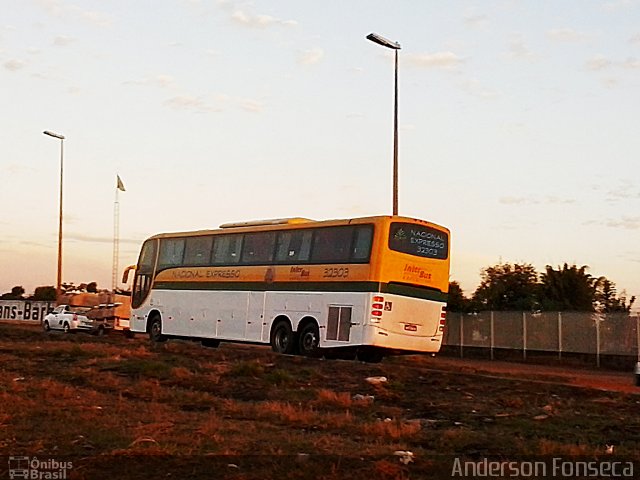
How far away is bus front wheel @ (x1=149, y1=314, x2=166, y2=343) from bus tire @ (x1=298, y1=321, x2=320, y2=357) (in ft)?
27.8

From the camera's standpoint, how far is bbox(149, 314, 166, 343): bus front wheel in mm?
35531

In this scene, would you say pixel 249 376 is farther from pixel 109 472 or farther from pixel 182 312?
pixel 182 312

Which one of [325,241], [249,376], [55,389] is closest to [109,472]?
[55,389]

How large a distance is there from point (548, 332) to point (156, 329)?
14.4m

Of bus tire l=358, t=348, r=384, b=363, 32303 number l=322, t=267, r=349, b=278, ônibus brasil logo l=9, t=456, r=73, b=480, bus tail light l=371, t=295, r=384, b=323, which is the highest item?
32303 number l=322, t=267, r=349, b=278

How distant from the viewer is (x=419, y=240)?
27.0 meters

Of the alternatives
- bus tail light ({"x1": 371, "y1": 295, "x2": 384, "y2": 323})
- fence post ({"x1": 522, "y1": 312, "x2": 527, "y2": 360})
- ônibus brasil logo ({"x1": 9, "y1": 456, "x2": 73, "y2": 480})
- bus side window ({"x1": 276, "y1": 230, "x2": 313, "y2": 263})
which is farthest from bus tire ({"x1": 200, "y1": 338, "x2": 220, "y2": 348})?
ônibus brasil logo ({"x1": 9, "y1": 456, "x2": 73, "y2": 480})

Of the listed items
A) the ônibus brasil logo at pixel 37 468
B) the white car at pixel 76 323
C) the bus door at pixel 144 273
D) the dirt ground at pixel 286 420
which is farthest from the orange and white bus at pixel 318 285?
the ônibus brasil logo at pixel 37 468

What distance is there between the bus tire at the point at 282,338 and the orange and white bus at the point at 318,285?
3 cm

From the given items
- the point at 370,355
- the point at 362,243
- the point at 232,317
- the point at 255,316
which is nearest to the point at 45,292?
the point at 232,317

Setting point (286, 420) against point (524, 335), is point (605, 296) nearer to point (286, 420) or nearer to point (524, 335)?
point (524, 335)

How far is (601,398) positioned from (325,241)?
37.0 ft

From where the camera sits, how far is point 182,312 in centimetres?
3403

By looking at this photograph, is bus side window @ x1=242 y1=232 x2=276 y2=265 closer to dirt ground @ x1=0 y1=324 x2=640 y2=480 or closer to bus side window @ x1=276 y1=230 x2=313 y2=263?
bus side window @ x1=276 y1=230 x2=313 y2=263
